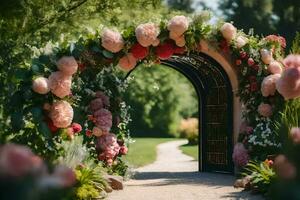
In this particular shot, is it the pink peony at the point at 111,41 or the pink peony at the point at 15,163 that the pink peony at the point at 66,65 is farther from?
the pink peony at the point at 15,163

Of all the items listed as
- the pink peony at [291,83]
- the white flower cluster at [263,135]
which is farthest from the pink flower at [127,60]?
the white flower cluster at [263,135]

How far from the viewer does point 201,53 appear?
410 inches

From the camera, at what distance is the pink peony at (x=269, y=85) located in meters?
9.20

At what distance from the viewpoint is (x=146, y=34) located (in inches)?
322

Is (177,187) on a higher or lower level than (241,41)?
lower

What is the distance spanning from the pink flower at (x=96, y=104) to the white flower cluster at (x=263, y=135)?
113 inches

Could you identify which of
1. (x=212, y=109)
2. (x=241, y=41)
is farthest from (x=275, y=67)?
(x=212, y=109)

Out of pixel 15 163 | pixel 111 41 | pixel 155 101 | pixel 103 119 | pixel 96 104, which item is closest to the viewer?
pixel 15 163

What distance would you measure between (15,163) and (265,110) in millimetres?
8055

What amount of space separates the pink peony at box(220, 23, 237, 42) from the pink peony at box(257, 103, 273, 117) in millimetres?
1340

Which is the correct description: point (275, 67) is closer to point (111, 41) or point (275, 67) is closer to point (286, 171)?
point (111, 41)

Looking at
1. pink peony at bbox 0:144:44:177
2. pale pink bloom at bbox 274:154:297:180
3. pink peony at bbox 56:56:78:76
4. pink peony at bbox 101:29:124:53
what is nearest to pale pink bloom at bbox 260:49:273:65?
pink peony at bbox 101:29:124:53

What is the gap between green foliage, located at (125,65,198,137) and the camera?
33.2 meters

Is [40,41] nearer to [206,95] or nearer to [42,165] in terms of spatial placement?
[206,95]
